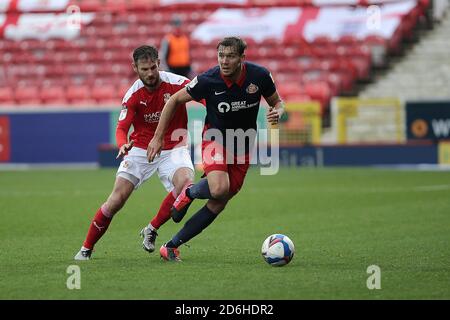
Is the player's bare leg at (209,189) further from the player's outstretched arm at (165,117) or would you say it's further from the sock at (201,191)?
the player's outstretched arm at (165,117)

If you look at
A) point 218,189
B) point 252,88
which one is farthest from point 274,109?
point 218,189

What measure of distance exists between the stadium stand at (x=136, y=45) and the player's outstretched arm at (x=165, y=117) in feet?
49.8

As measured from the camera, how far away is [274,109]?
836cm

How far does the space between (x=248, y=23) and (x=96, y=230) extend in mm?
19149

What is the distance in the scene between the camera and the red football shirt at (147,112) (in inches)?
354

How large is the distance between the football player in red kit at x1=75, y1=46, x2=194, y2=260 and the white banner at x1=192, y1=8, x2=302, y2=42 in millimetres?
17629

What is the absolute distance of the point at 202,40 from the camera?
26844 mm

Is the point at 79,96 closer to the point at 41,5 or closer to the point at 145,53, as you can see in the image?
the point at 41,5

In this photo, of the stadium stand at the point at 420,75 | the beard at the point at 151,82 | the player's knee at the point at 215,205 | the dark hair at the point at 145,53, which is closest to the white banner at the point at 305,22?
the stadium stand at the point at 420,75

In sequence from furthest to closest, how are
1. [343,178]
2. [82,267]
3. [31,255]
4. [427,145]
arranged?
[427,145] < [343,178] < [31,255] < [82,267]

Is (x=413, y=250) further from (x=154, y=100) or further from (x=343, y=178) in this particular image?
(x=343, y=178)
